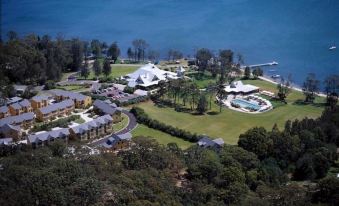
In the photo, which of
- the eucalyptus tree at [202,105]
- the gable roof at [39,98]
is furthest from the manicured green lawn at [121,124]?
the gable roof at [39,98]

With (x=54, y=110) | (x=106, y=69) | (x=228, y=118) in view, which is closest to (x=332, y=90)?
(x=228, y=118)

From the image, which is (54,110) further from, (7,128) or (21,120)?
(7,128)

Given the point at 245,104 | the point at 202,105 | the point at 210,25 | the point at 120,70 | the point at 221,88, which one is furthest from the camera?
the point at 210,25

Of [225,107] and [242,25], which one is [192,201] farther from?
[242,25]

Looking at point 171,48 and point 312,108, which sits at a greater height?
point 171,48

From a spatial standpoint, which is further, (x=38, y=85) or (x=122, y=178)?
(x=38, y=85)

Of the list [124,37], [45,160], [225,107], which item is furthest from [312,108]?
[124,37]

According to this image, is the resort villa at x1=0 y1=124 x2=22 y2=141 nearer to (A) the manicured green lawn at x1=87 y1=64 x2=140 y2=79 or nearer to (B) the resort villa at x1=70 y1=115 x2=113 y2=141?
(B) the resort villa at x1=70 y1=115 x2=113 y2=141
